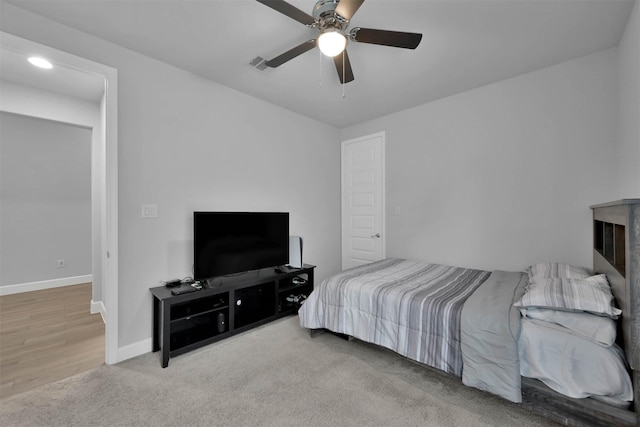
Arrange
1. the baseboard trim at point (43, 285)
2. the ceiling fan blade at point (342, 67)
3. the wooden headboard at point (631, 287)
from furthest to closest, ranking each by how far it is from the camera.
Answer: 1. the baseboard trim at point (43, 285)
2. the ceiling fan blade at point (342, 67)
3. the wooden headboard at point (631, 287)

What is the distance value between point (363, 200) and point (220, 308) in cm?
259

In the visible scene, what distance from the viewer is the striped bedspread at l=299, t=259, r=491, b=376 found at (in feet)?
6.21

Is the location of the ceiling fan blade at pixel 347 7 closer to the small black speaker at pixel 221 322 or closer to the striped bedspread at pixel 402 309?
the striped bedspread at pixel 402 309

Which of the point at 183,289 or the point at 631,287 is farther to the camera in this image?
the point at 183,289

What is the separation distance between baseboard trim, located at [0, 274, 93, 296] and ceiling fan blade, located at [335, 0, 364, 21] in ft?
18.6

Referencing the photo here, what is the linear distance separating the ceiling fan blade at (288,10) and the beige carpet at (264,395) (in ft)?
7.99

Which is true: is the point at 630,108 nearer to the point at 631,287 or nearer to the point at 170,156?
the point at 631,287

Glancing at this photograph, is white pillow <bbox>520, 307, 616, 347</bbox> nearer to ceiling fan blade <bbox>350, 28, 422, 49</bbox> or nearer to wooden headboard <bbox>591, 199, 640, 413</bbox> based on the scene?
wooden headboard <bbox>591, 199, 640, 413</bbox>

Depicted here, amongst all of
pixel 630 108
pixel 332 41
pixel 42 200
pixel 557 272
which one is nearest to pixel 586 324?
pixel 557 272

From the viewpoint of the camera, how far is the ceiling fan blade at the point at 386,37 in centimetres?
174

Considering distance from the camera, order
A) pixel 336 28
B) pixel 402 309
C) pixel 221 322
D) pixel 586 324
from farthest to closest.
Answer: pixel 221 322 → pixel 402 309 → pixel 336 28 → pixel 586 324

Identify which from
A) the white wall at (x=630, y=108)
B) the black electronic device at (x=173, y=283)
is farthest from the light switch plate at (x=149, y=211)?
the white wall at (x=630, y=108)

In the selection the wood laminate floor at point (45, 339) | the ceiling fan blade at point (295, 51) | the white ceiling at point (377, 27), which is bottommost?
the wood laminate floor at point (45, 339)

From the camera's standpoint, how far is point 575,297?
1538 mm
